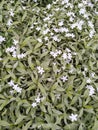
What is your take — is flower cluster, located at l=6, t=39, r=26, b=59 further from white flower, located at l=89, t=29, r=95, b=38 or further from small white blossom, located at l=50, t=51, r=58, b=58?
white flower, located at l=89, t=29, r=95, b=38

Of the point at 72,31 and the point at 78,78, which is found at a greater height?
the point at 72,31

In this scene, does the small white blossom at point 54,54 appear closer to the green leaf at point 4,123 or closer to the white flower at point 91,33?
the white flower at point 91,33

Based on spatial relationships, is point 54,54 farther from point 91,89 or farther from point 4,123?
point 4,123

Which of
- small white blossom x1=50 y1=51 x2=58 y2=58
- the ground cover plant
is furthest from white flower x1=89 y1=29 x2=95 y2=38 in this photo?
small white blossom x1=50 y1=51 x2=58 y2=58

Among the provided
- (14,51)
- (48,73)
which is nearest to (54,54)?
(48,73)

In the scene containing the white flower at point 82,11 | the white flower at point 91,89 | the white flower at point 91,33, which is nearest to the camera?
the white flower at point 91,89

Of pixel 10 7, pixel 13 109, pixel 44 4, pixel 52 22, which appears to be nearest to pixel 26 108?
pixel 13 109

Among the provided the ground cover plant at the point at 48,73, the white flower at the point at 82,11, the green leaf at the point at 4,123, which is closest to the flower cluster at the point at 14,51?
the ground cover plant at the point at 48,73

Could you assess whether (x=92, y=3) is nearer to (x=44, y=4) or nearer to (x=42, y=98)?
(x=44, y=4)

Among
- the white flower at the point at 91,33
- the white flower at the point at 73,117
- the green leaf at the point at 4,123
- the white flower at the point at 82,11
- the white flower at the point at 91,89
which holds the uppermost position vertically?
the white flower at the point at 82,11
